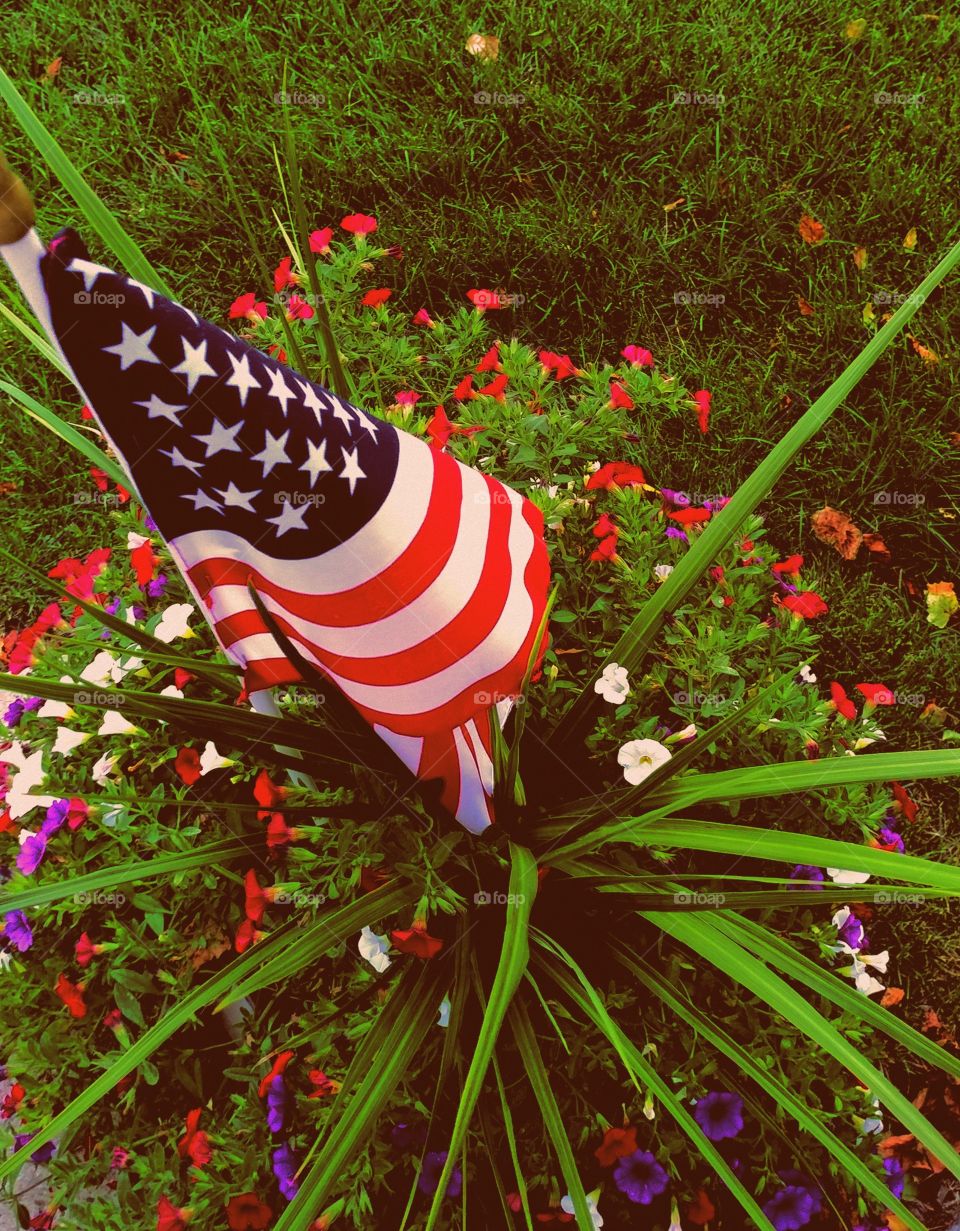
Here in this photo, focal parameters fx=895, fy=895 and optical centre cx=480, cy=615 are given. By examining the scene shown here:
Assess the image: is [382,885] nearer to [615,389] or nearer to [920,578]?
[615,389]

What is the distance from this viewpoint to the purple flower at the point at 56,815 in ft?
4.86

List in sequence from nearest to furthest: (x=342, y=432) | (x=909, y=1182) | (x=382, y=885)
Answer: (x=342, y=432) < (x=382, y=885) < (x=909, y=1182)

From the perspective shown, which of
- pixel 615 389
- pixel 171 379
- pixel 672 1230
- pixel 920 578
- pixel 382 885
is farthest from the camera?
pixel 920 578

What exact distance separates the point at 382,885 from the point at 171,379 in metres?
0.69

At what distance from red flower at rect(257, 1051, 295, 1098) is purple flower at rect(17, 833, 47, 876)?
0.50 metres

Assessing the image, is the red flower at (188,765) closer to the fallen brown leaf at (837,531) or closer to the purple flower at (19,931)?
the purple flower at (19,931)

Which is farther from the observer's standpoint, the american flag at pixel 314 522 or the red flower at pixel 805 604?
the red flower at pixel 805 604

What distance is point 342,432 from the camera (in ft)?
3.36

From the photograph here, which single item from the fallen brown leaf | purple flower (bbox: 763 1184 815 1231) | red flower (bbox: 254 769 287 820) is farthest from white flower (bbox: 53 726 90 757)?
the fallen brown leaf

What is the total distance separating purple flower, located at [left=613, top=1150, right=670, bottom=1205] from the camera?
130cm

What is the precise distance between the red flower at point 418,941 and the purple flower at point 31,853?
69 centimetres

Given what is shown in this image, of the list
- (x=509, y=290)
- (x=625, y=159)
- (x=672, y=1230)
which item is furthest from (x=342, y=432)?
(x=625, y=159)

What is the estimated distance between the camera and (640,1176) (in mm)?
1307

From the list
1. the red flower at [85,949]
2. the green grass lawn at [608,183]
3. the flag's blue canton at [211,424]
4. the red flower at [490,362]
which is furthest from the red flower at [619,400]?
the red flower at [85,949]
